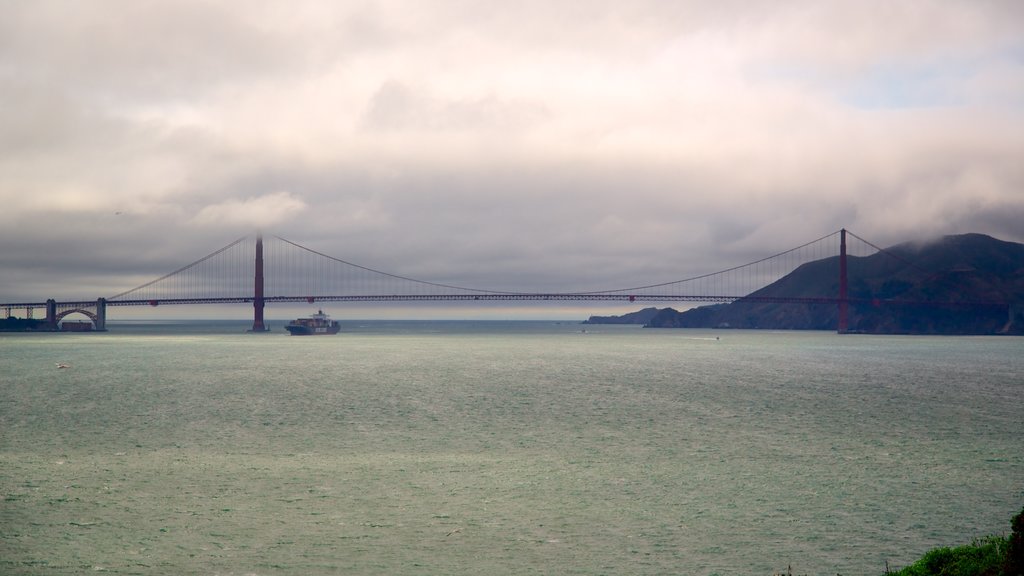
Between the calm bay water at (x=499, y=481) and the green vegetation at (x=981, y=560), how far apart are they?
3.20 meters

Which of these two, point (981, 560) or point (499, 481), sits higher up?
point (981, 560)

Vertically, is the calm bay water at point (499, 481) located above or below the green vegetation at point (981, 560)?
below

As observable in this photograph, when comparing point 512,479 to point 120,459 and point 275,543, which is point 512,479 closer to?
point 275,543

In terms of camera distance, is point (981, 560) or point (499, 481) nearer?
point (981, 560)

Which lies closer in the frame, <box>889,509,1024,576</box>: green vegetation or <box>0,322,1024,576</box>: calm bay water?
<box>889,509,1024,576</box>: green vegetation

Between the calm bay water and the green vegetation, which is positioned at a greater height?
the green vegetation

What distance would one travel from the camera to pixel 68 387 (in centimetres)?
5612

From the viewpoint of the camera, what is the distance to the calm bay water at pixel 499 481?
14828 millimetres

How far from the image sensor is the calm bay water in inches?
584

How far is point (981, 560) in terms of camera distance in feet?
34.6

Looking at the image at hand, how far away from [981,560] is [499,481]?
12.9 meters

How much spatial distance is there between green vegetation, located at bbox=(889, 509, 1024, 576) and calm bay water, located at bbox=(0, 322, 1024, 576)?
3198mm

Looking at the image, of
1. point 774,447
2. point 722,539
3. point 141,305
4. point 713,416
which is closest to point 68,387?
point 713,416

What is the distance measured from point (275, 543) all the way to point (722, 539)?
8554mm
